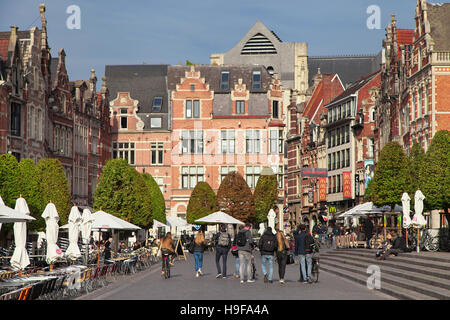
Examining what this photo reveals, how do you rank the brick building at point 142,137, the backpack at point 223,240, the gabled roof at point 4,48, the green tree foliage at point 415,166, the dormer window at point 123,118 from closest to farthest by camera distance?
the backpack at point 223,240 → the green tree foliage at point 415,166 → the gabled roof at point 4,48 → the brick building at point 142,137 → the dormer window at point 123,118

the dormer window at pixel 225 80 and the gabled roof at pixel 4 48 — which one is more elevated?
the dormer window at pixel 225 80

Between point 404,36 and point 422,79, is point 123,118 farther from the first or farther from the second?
point 422,79

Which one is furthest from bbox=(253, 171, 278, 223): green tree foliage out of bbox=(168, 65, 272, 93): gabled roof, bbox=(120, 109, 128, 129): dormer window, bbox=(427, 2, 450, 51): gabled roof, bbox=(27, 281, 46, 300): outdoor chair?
bbox=(27, 281, 46, 300): outdoor chair

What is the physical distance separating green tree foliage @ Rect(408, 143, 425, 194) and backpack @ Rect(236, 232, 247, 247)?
14268mm

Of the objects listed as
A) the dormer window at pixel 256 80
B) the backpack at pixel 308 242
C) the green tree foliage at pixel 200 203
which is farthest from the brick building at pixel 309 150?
the backpack at pixel 308 242

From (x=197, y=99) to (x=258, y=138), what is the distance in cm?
769

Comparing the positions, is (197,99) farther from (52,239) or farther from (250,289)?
(250,289)

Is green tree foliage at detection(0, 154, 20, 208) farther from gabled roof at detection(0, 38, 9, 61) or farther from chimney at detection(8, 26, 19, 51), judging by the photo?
chimney at detection(8, 26, 19, 51)

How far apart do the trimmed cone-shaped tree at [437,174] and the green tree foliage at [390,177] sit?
15.4ft

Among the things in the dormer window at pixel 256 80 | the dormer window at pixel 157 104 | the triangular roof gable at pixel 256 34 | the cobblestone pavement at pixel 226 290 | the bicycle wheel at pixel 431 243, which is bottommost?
the cobblestone pavement at pixel 226 290

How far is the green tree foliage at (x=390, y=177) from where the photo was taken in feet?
153

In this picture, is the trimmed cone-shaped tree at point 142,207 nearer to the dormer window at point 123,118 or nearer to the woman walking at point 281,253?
the woman walking at point 281,253

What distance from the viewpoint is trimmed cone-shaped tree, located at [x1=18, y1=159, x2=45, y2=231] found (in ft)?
142

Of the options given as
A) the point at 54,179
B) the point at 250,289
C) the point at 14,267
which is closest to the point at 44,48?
the point at 54,179
